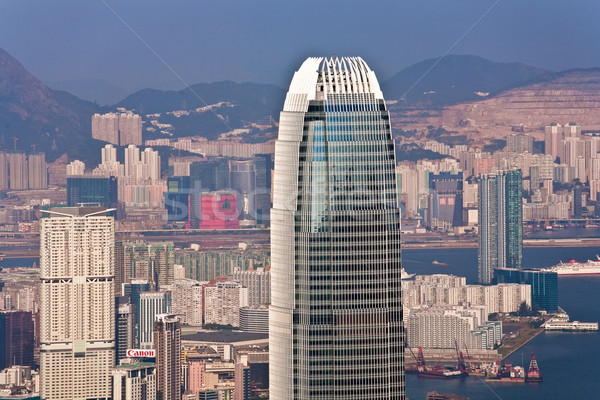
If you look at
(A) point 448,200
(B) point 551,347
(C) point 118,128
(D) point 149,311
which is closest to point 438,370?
(B) point 551,347

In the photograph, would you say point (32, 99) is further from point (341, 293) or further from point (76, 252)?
point (341, 293)

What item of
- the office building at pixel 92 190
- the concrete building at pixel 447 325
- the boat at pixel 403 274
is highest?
Result: the office building at pixel 92 190

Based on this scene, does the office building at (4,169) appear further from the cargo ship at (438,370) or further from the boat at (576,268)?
the boat at (576,268)

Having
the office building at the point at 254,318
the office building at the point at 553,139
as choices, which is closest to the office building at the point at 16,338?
Result: the office building at the point at 254,318

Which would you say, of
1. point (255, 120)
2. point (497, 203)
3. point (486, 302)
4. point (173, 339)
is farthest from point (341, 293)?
point (497, 203)

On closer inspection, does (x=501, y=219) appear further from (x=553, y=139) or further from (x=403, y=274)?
(x=403, y=274)

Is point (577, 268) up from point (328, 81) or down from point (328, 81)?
down
